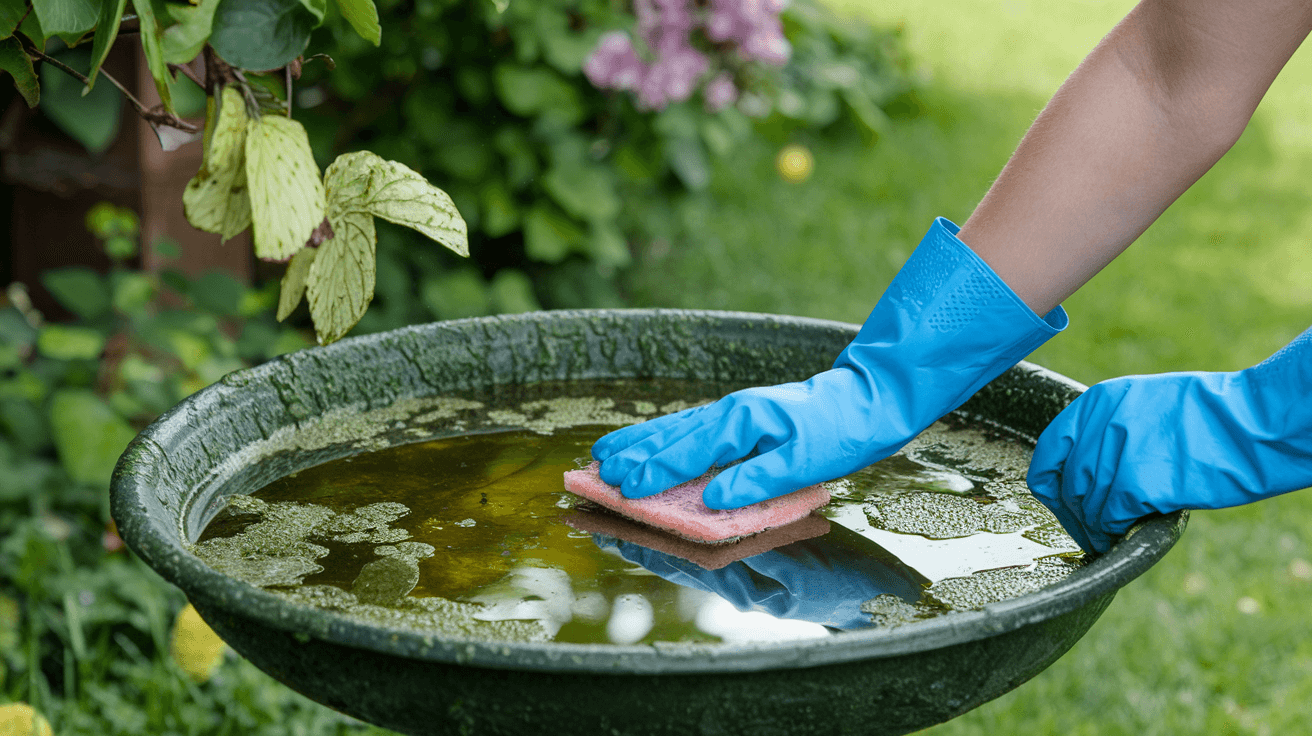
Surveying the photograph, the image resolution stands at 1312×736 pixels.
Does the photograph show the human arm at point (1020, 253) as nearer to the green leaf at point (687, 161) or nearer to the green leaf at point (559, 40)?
the green leaf at point (559, 40)

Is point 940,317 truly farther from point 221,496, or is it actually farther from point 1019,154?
point 221,496

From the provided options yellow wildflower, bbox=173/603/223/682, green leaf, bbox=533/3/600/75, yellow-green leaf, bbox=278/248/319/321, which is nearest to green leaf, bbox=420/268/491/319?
green leaf, bbox=533/3/600/75

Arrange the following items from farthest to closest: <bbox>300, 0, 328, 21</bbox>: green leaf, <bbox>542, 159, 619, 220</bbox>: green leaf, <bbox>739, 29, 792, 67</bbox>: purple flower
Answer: <bbox>739, 29, 792, 67</bbox>: purple flower → <bbox>542, 159, 619, 220</bbox>: green leaf → <bbox>300, 0, 328, 21</bbox>: green leaf

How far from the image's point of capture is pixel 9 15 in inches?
38.4

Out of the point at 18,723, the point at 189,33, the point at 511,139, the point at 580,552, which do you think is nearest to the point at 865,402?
the point at 580,552

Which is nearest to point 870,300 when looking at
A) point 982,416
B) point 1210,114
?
point 982,416

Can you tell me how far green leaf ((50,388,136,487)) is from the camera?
2.25 meters

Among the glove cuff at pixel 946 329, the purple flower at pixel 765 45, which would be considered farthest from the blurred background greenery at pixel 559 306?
the glove cuff at pixel 946 329

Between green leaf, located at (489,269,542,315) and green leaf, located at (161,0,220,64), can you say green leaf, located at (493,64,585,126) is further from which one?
green leaf, located at (161,0,220,64)

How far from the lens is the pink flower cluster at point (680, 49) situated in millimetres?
2912

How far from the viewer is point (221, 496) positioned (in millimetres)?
1238

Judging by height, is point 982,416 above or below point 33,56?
below

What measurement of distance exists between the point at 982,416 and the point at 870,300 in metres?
2.73

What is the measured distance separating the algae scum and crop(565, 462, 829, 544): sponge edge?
2 cm
